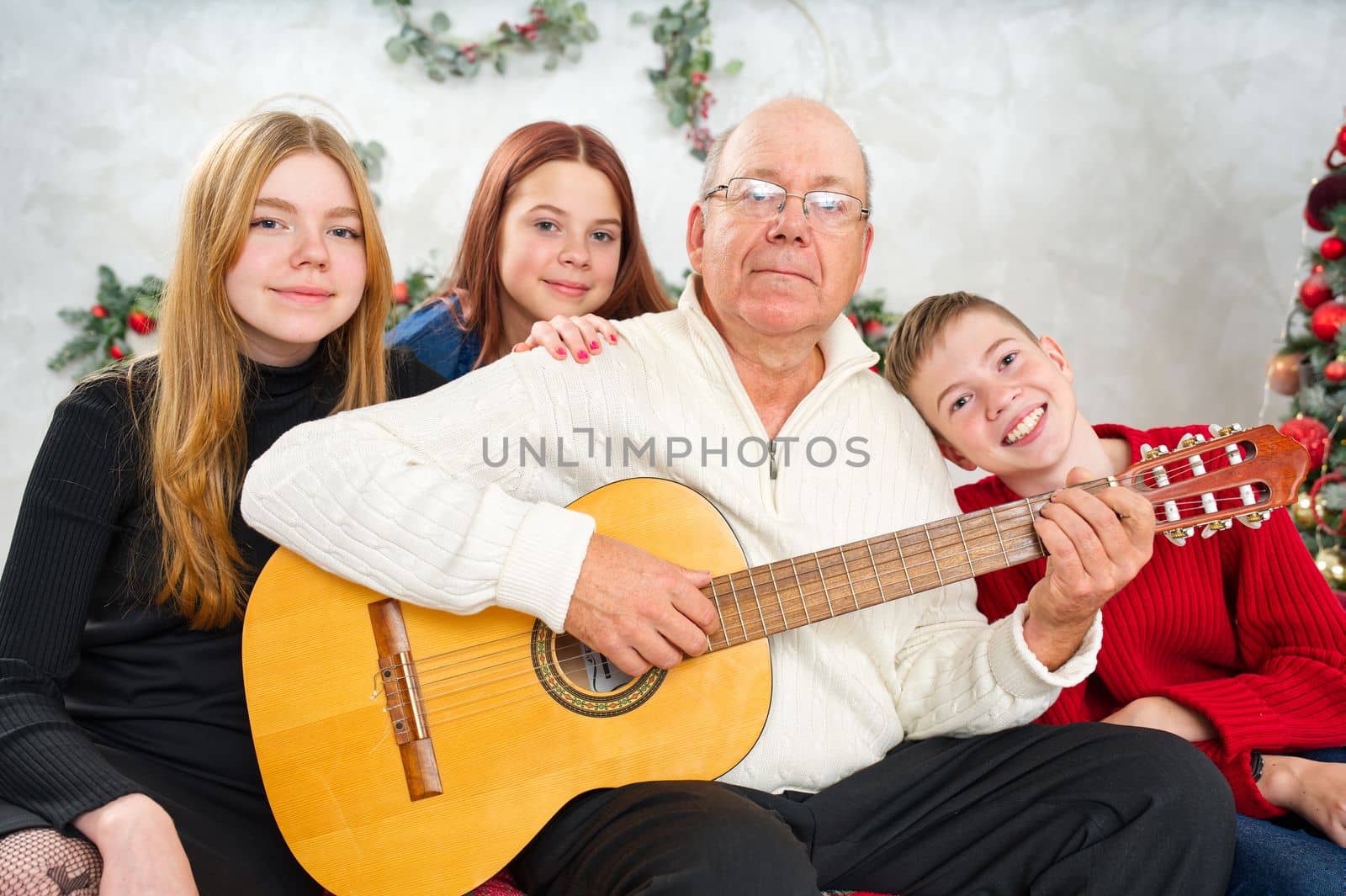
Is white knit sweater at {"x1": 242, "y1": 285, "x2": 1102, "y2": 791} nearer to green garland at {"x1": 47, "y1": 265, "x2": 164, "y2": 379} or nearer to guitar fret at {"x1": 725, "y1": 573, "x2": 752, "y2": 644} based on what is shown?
guitar fret at {"x1": 725, "y1": 573, "x2": 752, "y2": 644}

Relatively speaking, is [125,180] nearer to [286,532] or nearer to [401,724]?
[286,532]

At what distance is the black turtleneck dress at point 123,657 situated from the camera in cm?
151

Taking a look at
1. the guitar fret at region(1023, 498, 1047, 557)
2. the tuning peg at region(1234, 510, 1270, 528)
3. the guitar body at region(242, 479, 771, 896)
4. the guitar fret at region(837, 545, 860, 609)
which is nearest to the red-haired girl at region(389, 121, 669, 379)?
the guitar body at region(242, 479, 771, 896)

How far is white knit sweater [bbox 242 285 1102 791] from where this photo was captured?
1.52m

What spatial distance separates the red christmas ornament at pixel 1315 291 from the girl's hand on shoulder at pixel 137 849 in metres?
3.27

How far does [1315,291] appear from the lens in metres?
3.10

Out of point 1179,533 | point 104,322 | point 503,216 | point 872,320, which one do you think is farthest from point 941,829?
point 104,322

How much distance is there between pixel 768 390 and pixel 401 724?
0.88m

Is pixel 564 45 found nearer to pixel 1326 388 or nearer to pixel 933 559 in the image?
pixel 1326 388

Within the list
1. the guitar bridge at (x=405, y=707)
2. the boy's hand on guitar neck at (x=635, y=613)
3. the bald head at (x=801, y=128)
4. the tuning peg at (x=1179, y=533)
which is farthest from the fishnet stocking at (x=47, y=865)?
the tuning peg at (x=1179, y=533)

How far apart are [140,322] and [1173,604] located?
377 cm

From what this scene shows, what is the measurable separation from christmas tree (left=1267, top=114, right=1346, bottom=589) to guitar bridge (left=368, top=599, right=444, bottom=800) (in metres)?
2.68

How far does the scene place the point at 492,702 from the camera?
154 cm

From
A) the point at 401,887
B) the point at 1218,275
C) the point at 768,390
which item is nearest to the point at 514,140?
the point at 768,390
